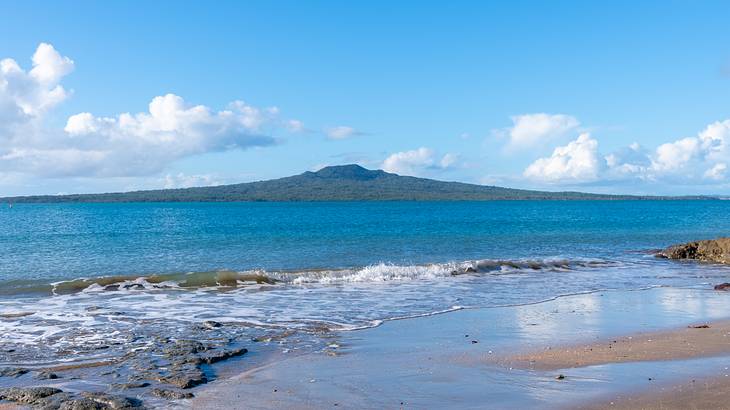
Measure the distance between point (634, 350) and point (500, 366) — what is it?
10.2 ft

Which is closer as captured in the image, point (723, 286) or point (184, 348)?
point (184, 348)

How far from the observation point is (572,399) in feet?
30.8

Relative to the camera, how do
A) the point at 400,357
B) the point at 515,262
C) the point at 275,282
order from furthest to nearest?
1. the point at 515,262
2. the point at 275,282
3. the point at 400,357

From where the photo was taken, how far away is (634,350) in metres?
12.7

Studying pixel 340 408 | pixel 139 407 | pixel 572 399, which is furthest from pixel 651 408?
pixel 139 407

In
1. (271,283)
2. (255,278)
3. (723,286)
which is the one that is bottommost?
(271,283)

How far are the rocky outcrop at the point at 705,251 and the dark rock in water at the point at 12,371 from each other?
33.3 meters

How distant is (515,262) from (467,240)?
62.8ft

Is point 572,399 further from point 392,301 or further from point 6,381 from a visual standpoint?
→ point 392,301

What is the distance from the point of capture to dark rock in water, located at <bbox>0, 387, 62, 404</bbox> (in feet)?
31.3

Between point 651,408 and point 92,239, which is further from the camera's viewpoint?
point 92,239

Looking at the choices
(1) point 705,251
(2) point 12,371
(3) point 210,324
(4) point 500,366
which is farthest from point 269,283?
(1) point 705,251

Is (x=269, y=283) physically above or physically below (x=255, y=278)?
below

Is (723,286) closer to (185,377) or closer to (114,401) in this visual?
(185,377)
